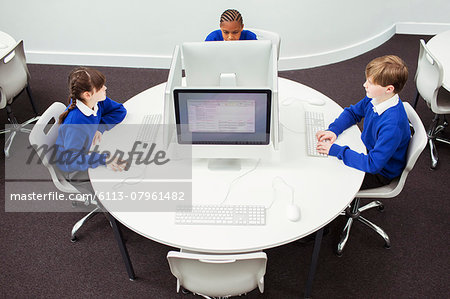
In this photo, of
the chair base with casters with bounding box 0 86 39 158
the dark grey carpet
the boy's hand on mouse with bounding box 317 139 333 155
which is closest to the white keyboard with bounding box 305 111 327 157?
the boy's hand on mouse with bounding box 317 139 333 155

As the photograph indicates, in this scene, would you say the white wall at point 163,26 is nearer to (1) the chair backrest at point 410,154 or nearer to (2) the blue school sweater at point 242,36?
(2) the blue school sweater at point 242,36

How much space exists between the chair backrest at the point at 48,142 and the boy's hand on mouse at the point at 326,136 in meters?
1.35

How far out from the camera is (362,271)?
2314 mm

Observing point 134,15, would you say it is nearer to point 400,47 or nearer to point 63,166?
point 63,166

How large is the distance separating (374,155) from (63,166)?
1.60 meters

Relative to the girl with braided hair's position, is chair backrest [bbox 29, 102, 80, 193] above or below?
below

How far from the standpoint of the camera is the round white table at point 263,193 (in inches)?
66.4

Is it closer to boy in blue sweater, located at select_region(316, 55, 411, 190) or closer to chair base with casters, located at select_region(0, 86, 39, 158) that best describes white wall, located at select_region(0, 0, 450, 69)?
chair base with casters, located at select_region(0, 86, 39, 158)

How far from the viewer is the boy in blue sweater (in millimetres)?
1896

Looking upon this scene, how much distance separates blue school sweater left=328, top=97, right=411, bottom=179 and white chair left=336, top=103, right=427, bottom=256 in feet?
0.17

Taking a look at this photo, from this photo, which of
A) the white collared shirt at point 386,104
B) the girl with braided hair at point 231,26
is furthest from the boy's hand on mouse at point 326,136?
the girl with braided hair at point 231,26

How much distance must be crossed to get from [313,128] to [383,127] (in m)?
0.41

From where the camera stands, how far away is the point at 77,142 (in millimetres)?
2041

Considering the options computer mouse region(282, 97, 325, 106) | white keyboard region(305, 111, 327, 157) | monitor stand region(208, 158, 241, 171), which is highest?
computer mouse region(282, 97, 325, 106)
